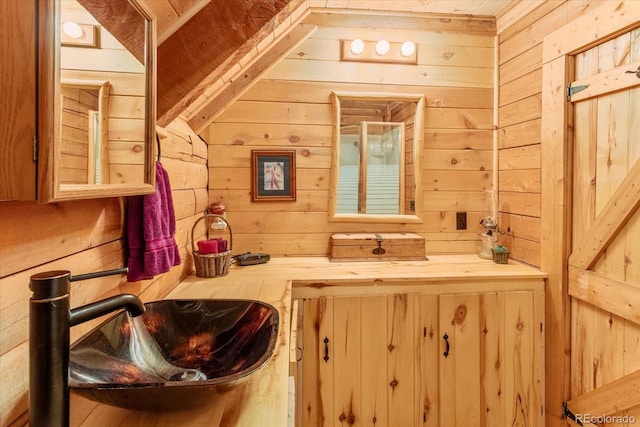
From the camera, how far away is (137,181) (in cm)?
101

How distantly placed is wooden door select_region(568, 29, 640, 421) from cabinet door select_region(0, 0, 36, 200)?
2.02 metres

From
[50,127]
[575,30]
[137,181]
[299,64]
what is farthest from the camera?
A: [299,64]

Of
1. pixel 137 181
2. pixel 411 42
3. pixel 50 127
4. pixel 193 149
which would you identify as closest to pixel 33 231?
pixel 50 127

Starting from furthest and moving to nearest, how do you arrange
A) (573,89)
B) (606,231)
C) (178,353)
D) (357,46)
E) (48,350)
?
(357,46) < (573,89) < (606,231) < (178,353) < (48,350)

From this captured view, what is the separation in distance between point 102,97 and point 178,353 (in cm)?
77

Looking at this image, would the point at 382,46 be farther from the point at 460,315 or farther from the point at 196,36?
the point at 460,315

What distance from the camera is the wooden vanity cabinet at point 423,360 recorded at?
1.75m

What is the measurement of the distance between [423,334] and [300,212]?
1.05m

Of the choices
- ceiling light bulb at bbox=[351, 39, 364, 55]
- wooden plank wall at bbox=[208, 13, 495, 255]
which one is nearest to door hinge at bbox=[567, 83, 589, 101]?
wooden plank wall at bbox=[208, 13, 495, 255]

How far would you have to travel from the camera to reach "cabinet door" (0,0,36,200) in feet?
1.78

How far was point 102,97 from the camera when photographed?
81 centimetres

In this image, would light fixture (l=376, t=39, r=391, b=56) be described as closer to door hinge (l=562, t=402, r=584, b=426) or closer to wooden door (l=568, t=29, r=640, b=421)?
wooden door (l=568, t=29, r=640, b=421)

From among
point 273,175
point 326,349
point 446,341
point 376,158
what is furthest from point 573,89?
point 326,349

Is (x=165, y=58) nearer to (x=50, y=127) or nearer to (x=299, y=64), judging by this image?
(x=50, y=127)
